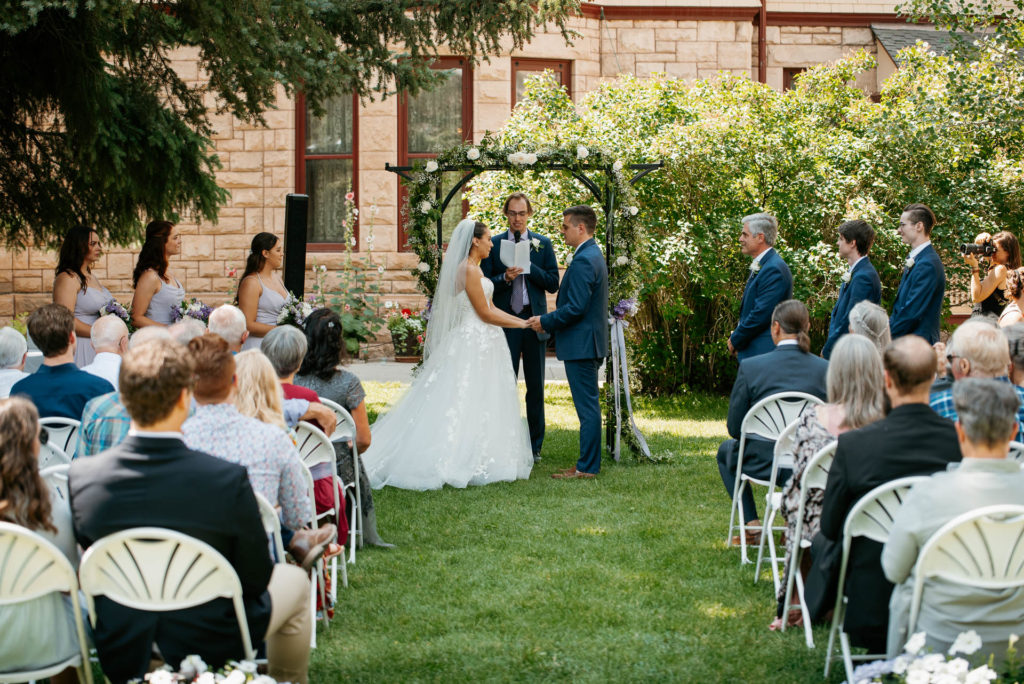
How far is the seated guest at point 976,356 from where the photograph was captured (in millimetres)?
4387

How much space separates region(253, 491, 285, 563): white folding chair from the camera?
331 cm

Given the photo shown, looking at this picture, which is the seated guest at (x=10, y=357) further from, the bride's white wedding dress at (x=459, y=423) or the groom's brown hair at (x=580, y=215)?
the groom's brown hair at (x=580, y=215)

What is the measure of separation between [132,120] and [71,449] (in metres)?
4.15

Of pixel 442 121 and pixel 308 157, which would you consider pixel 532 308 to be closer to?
pixel 442 121

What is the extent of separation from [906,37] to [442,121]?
7.35 meters

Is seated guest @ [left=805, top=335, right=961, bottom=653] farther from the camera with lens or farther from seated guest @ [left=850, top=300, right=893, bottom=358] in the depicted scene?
the camera with lens

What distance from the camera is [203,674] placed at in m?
2.81

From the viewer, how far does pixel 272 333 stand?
4918mm

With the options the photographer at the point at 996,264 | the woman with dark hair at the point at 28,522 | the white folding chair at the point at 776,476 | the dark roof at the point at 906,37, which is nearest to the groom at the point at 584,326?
the white folding chair at the point at 776,476

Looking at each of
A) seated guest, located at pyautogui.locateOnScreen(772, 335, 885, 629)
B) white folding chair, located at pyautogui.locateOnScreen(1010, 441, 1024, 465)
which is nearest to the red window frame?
seated guest, located at pyautogui.locateOnScreen(772, 335, 885, 629)

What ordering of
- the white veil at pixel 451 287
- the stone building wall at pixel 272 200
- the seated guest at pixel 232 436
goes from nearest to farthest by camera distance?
the seated guest at pixel 232 436
the white veil at pixel 451 287
the stone building wall at pixel 272 200

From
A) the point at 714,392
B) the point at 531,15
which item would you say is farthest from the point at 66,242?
the point at 714,392

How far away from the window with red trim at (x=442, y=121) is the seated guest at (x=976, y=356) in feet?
35.7

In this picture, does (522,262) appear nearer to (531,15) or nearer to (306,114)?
(531,15)
